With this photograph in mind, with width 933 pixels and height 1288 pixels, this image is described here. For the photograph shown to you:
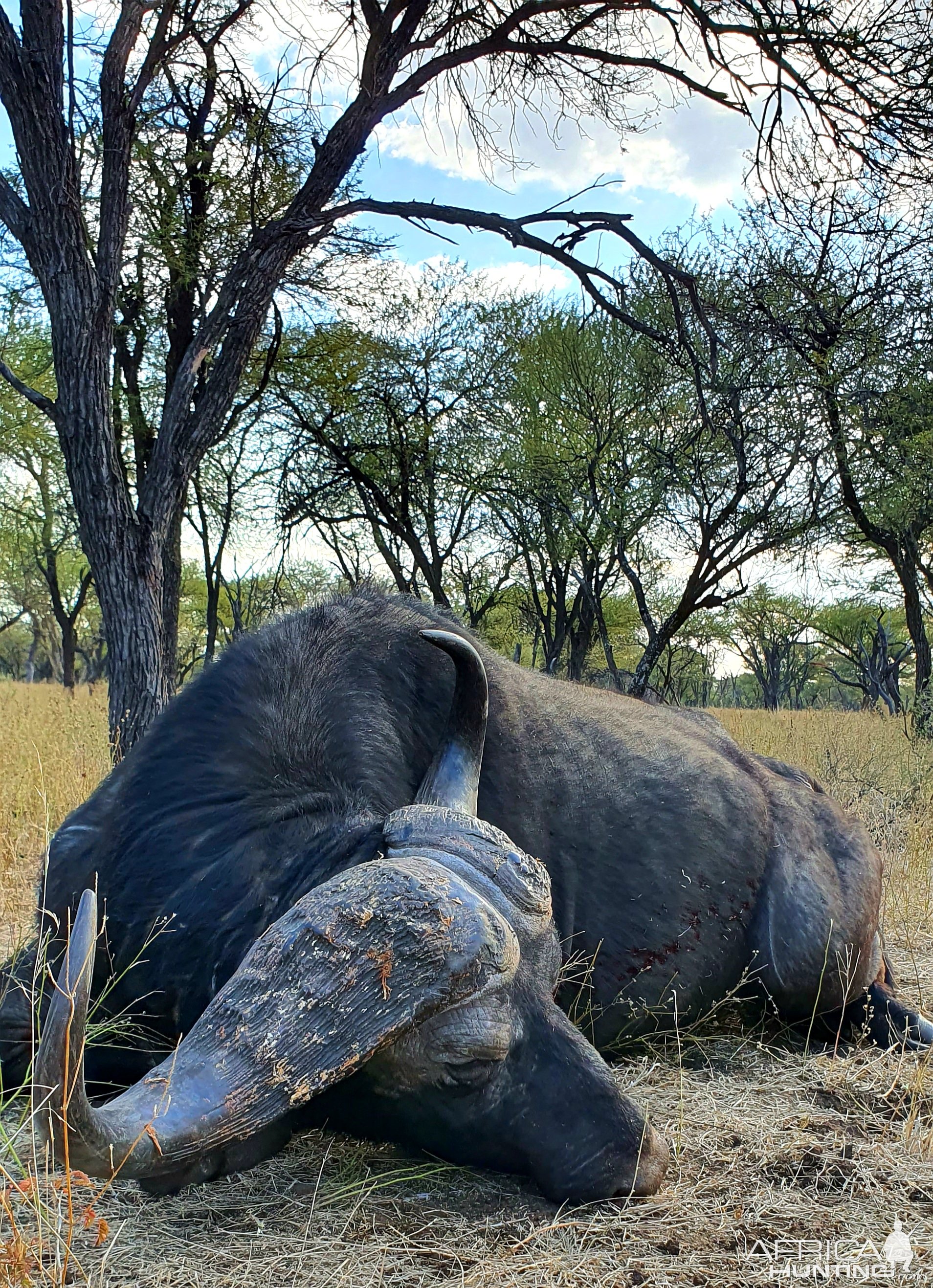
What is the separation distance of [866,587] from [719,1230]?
27.3m

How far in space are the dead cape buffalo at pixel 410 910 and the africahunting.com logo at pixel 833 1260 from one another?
30 cm

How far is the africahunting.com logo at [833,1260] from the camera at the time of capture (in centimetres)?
221

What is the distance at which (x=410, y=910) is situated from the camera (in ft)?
6.86

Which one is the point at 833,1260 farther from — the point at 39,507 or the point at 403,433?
the point at 39,507

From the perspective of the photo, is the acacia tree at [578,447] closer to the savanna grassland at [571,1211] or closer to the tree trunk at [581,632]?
the tree trunk at [581,632]

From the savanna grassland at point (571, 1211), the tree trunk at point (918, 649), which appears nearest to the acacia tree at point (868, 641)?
the tree trunk at point (918, 649)

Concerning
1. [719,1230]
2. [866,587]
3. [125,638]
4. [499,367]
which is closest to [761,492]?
[499,367]

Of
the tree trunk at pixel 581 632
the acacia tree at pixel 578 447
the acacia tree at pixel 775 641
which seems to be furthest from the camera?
the acacia tree at pixel 775 641

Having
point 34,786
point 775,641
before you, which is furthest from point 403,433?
point 775,641

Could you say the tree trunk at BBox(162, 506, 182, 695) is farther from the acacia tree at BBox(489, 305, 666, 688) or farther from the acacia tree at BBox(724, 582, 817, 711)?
the acacia tree at BBox(724, 582, 817, 711)

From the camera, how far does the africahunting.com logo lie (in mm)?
2215

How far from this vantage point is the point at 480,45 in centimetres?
772

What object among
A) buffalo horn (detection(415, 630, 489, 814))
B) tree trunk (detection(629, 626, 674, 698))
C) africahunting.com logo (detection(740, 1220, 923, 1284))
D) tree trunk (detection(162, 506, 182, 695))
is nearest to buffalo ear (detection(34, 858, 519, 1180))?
buffalo horn (detection(415, 630, 489, 814))

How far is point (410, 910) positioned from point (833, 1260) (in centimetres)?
130
